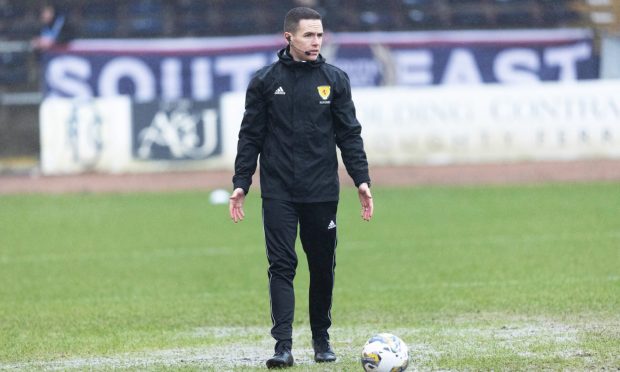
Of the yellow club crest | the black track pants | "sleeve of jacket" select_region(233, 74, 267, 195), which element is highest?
the yellow club crest

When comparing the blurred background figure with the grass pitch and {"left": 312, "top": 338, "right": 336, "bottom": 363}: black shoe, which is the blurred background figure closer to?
the grass pitch

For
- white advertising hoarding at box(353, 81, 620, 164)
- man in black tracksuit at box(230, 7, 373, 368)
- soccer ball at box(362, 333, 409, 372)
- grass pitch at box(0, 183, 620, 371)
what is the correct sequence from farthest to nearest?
white advertising hoarding at box(353, 81, 620, 164) → grass pitch at box(0, 183, 620, 371) → man in black tracksuit at box(230, 7, 373, 368) → soccer ball at box(362, 333, 409, 372)

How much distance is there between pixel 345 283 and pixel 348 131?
15.4 feet

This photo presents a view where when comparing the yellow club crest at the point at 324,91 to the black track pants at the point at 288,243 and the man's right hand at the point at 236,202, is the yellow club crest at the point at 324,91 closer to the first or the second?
the black track pants at the point at 288,243

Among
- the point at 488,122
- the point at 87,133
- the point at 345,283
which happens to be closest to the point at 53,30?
the point at 87,133

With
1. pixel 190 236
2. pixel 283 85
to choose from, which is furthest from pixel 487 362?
pixel 190 236

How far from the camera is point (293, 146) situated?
7.68 m

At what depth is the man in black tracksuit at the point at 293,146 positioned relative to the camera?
7.66m

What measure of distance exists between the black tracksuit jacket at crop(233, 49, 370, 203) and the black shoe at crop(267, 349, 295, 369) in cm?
86

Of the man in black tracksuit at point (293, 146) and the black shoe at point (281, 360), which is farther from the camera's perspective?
the man in black tracksuit at point (293, 146)

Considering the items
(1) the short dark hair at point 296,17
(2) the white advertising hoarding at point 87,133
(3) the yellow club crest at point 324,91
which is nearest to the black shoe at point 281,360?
(3) the yellow club crest at point 324,91

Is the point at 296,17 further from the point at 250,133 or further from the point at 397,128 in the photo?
the point at 397,128

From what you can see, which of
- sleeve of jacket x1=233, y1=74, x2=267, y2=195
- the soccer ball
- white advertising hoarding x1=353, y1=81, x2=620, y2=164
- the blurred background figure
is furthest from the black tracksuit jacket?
the blurred background figure

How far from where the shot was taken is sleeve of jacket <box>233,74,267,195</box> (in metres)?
7.73
